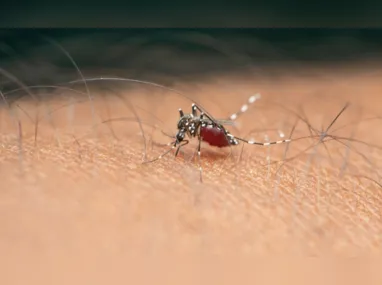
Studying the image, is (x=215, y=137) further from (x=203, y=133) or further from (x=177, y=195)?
(x=177, y=195)

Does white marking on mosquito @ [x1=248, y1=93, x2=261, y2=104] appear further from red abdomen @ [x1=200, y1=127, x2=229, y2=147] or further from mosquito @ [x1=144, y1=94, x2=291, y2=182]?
red abdomen @ [x1=200, y1=127, x2=229, y2=147]

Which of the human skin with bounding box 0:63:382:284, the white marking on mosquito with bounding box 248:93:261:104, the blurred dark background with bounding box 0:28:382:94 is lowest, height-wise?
the human skin with bounding box 0:63:382:284

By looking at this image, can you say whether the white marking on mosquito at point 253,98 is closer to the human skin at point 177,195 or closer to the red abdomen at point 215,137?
the human skin at point 177,195

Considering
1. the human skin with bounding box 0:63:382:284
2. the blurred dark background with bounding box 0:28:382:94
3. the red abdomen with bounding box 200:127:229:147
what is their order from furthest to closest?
1. the blurred dark background with bounding box 0:28:382:94
2. the red abdomen with bounding box 200:127:229:147
3. the human skin with bounding box 0:63:382:284

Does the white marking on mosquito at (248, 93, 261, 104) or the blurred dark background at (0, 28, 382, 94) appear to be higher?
the blurred dark background at (0, 28, 382, 94)

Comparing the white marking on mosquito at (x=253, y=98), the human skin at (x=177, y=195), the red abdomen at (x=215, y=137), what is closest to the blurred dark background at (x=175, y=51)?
the white marking on mosquito at (x=253, y=98)

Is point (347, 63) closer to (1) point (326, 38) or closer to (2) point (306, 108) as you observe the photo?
(1) point (326, 38)

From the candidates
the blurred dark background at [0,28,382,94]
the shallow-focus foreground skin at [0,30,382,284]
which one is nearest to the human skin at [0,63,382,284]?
the shallow-focus foreground skin at [0,30,382,284]

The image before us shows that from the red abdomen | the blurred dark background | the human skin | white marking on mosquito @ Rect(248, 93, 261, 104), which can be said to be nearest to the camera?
the human skin
